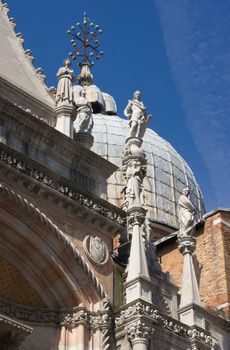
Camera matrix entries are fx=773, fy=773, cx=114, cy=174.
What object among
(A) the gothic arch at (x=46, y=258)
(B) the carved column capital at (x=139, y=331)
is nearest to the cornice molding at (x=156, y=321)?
(B) the carved column capital at (x=139, y=331)

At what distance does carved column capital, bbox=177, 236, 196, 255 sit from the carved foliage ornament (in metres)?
1.84

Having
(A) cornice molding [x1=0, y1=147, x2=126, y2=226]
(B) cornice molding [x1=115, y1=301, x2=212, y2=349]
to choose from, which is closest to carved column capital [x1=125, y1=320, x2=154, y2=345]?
(B) cornice molding [x1=115, y1=301, x2=212, y2=349]

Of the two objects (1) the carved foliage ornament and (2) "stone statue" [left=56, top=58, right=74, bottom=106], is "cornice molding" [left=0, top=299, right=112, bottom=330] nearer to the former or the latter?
(1) the carved foliage ornament

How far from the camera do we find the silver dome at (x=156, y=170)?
34625mm

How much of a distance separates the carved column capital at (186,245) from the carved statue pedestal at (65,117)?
3867mm

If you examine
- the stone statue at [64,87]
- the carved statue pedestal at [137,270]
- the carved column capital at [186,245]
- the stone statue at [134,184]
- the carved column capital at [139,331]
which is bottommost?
the carved column capital at [139,331]

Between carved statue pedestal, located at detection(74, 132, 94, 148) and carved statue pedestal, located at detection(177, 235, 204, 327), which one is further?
carved statue pedestal, located at detection(74, 132, 94, 148)

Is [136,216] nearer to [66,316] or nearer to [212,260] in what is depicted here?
[66,316]

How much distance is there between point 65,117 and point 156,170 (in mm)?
17334

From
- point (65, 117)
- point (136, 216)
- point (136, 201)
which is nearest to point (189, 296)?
point (136, 216)

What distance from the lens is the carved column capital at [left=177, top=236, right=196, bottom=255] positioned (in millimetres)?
17875

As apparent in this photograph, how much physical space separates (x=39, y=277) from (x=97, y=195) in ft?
9.05

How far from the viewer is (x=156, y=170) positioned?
120ft

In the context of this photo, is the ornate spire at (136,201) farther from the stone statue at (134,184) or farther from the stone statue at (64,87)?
the stone statue at (64,87)
